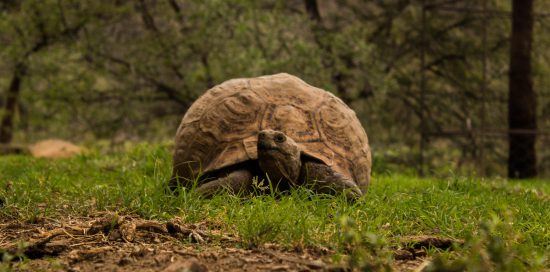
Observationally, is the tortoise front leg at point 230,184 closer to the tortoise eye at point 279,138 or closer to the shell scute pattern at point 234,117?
the shell scute pattern at point 234,117

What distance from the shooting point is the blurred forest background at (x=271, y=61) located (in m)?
10.6

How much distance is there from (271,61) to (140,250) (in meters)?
7.55

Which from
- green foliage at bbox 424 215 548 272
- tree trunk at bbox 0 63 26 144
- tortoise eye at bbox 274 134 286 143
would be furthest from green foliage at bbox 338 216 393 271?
tree trunk at bbox 0 63 26 144

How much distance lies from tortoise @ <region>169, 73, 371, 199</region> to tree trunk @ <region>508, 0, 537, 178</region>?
5.26m

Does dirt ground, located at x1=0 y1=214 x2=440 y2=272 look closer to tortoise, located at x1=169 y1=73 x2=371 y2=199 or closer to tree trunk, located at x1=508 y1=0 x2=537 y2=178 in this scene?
tortoise, located at x1=169 y1=73 x2=371 y2=199

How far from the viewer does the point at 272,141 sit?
3664 mm

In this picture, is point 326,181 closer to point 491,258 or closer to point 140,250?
point 140,250

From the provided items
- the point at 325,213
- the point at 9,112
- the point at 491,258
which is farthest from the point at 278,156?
the point at 9,112

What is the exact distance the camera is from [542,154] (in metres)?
11.3

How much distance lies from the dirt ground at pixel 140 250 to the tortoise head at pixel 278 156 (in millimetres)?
733

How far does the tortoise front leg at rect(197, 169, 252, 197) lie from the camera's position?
3.83m

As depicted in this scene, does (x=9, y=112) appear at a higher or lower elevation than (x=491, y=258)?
lower

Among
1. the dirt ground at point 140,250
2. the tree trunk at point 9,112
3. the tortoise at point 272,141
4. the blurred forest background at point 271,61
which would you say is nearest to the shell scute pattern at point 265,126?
the tortoise at point 272,141

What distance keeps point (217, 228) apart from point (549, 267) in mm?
1468
